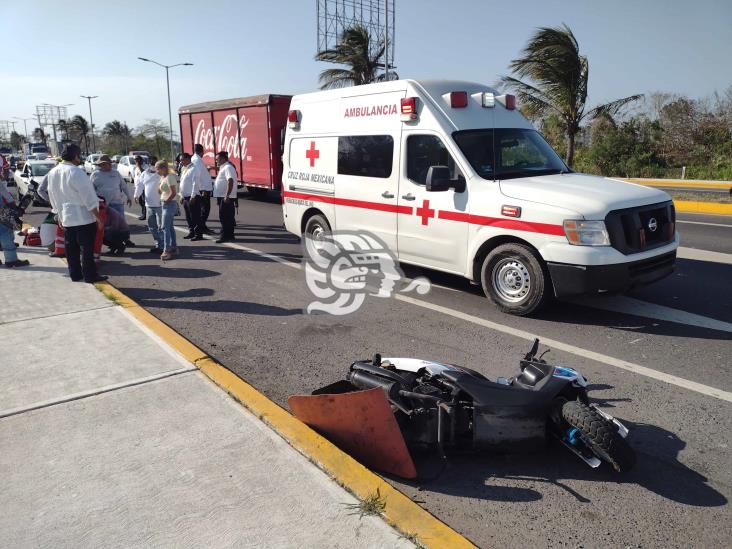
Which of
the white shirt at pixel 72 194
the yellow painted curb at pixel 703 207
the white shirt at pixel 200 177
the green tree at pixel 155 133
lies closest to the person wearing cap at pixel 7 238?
the white shirt at pixel 72 194

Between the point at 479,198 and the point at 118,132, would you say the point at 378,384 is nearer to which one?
the point at 479,198

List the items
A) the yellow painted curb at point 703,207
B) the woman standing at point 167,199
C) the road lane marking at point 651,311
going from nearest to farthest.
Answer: the road lane marking at point 651,311 → the woman standing at point 167,199 → the yellow painted curb at point 703,207

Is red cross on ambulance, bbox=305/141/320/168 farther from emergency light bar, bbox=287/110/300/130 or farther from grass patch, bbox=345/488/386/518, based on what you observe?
grass patch, bbox=345/488/386/518

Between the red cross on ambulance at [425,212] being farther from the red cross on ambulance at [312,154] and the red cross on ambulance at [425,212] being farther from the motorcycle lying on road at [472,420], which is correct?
the motorcycle lying on road at [472,420]

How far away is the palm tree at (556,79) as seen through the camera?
17.6 m

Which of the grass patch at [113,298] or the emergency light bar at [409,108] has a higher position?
the emergency light bar at [409,108]

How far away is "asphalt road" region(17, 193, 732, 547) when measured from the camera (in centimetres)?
282

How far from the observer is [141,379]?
4.29 m

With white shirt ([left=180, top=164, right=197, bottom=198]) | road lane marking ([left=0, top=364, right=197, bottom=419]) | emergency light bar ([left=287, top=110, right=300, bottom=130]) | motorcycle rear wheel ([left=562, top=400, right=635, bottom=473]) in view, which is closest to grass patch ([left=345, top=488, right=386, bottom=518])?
motorcycle rear wheel ([left=562, top=400, right=635, bottom=473])

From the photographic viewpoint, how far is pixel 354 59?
24828mm

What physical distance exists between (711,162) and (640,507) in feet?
102

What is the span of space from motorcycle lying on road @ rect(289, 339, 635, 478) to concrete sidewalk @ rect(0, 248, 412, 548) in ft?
1.16

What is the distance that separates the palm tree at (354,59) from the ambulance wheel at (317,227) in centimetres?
1764

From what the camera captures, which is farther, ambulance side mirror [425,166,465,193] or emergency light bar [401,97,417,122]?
emergency light bar [401,97,417,122]
